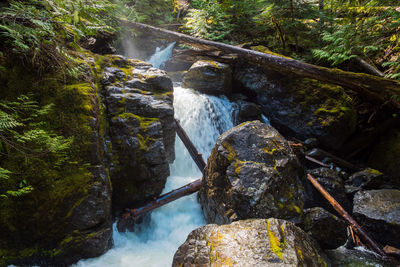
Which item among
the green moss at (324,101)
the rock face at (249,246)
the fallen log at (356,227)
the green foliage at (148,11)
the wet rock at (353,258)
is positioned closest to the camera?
the rock face at (249,246)

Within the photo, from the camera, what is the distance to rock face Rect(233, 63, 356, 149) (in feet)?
23.9

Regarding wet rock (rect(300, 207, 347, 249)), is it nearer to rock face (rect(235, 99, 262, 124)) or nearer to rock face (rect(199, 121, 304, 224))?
rock face (rect(199, 121, 304, 224))

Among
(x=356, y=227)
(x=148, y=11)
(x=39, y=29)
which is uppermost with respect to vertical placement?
(x=148, y=11)

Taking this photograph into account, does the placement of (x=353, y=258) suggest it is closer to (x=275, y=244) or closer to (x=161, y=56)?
(x=275, y=244)

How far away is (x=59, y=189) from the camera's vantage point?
3.00 m

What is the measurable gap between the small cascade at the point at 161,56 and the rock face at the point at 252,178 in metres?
9.17

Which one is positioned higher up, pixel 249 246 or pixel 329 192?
pixel 249 246

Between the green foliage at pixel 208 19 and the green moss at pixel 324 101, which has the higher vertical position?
the green foliage at pixel 208 19

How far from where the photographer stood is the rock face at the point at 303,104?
7.29 m

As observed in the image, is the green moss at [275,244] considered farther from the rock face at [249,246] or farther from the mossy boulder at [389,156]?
the mossy boulder at [389,156]

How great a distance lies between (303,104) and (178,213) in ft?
21.9

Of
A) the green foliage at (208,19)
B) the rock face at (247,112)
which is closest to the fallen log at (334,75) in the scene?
the green foliage at (208,19)

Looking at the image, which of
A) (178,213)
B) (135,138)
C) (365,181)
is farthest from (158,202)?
(365,181)

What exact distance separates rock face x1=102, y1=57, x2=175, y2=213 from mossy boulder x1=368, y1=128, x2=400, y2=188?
8113 millimetres
